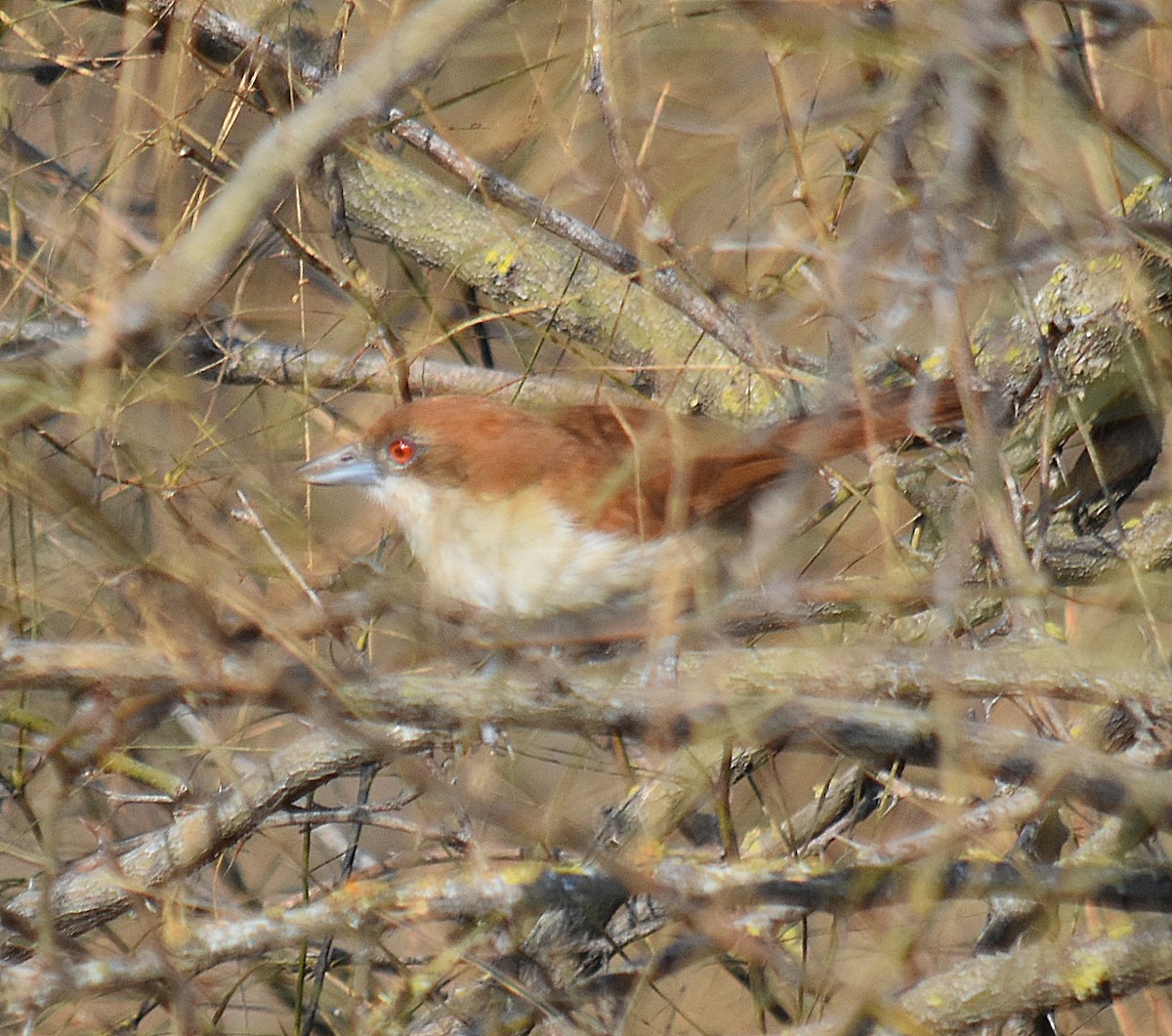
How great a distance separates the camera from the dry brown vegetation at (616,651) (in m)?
2.43

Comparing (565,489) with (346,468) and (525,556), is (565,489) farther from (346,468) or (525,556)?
(346,468)

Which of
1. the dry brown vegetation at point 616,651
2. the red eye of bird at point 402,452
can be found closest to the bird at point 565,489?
the red eye of bird at point 402,452

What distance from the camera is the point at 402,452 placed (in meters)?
4.40

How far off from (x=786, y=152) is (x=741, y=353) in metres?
0.54

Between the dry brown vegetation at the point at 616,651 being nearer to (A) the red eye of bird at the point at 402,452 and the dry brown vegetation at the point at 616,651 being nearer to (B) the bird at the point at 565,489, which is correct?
(B) the bird at the point at 565,489

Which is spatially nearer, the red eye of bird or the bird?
the bird

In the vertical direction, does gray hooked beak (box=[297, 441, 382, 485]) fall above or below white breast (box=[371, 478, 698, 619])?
above

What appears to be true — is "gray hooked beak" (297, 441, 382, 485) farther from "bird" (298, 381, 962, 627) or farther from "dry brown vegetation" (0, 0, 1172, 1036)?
"dry brown vegetation" (0, 0, 1172, 1036)

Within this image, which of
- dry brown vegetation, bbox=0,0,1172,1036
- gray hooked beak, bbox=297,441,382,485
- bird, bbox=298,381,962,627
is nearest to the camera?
dry brown vegetation, bbox=0,0,1172,1036

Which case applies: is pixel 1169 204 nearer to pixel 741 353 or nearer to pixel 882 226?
pixel 741 353

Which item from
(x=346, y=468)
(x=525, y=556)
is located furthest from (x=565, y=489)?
(x=346, y=468)

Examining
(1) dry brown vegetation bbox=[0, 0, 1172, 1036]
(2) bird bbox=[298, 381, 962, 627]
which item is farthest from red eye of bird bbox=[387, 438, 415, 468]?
(1) dry brown vegetation bbox=[0, 0, 1172, 1036]

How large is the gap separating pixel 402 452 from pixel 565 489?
1.88 ft

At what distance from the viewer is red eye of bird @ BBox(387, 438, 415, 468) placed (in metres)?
4.39
